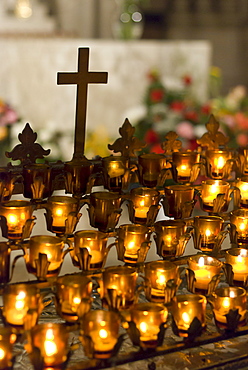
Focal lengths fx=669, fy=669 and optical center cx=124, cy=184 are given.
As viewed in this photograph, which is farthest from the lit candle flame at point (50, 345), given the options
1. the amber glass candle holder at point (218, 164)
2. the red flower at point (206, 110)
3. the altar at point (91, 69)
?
the altar at point (91, 69)

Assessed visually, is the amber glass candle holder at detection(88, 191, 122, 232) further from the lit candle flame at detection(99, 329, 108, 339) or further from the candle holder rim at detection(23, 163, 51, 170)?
the lit candle flame at detection(99, 329, 108, 339)

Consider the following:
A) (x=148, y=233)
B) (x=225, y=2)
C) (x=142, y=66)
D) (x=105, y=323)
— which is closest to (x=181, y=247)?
(x=148, y=233)

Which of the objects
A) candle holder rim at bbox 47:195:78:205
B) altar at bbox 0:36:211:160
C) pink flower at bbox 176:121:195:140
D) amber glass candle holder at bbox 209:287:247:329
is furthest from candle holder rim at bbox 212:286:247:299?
altar at bbox 0:36:211:160

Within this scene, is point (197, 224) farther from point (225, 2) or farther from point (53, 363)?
point (225, 2)

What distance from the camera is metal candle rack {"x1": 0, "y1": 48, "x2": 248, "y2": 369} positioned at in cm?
67

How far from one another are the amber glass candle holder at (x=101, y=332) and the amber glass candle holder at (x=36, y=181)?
0.81 feet

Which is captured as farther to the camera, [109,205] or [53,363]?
[109,205]

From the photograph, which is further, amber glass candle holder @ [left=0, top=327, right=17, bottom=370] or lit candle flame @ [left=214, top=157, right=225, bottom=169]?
lit candle flame @ [left=214, top=157, right=225, bottom=169]

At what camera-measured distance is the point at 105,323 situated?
662 mm

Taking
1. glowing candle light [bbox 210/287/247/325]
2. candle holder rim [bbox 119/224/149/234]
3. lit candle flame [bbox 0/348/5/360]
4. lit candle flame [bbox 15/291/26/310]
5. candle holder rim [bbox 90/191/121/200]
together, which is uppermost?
candle holder rim [bbox 90/191/121/200]

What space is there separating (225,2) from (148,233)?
5931 mm

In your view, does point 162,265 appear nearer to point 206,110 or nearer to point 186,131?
point 186,131

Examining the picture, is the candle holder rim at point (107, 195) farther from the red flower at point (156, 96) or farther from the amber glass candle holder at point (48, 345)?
the red flower at point (156, 96)

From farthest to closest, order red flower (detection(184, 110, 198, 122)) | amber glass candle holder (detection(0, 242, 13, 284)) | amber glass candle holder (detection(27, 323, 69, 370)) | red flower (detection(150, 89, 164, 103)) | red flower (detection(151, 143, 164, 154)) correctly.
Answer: red flower (detection(150, 89, 164, 103)) < red flower (detection(184, 110, 198, 122)) < red flower (detection(151, 143, 164, 154)) < amber glass candle holder (detection(0, 242, 13, 284)) < amber glass candle holder (detection(27, 323, 69, 370))
